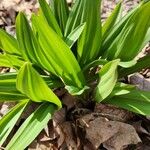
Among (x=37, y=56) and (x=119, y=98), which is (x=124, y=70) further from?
(x=37, y=56)

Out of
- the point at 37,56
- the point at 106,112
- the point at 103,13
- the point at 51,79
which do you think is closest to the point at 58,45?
the point at 37,56

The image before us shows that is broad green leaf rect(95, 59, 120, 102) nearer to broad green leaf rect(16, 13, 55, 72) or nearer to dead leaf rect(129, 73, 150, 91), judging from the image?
broad green leaf rect(16, 13, 55, 72)

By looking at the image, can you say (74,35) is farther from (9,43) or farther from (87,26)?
(9,43)

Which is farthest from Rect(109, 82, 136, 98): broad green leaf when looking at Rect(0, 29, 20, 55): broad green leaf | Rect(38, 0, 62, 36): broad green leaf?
Rect(0, 29, 20, 55): broad green leaf

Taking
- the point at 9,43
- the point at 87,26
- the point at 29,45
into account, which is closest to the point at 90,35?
the point at 87,26

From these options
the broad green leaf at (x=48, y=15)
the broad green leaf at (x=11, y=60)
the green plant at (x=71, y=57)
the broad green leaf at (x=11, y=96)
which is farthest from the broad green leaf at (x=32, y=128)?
the broad green leaf at (x=48, y=15)

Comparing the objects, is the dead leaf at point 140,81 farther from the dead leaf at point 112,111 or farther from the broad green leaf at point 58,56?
the broad green leaf at point 58,56
